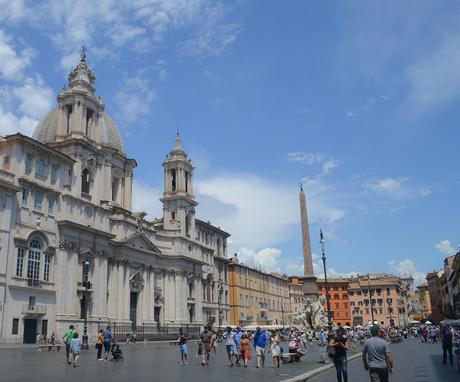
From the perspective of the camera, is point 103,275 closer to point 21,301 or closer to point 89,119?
point 21,301

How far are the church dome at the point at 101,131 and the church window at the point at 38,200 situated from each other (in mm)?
11714

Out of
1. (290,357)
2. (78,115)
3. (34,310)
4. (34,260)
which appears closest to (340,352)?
(290,357)

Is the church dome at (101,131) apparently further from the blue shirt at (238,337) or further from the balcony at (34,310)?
the blue shirt at (238,337)

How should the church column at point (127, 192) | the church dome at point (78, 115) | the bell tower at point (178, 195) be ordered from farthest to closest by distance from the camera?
the bell tower at point (178, 195)
the church column at point (127, 192)
the church dome at point (78, 115)

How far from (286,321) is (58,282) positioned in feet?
225

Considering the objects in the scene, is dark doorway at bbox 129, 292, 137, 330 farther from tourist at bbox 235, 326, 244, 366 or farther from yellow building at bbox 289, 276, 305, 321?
yellow building at bbox 289, 276, 305, 321

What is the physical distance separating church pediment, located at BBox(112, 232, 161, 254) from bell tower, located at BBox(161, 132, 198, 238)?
7.07 meters

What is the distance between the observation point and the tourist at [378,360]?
9023 millimetres

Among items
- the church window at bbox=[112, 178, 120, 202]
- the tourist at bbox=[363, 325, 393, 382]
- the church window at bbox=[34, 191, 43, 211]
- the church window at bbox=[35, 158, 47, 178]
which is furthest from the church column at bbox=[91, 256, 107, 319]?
the tourist at bbox=[363, 325, 393, 382]

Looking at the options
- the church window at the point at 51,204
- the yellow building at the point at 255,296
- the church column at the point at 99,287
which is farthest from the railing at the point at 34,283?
the yellow building at the point at 255,296

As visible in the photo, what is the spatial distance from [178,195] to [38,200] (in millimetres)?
27715

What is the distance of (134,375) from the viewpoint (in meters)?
16.2

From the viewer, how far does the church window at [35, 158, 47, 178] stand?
4213 centimetres

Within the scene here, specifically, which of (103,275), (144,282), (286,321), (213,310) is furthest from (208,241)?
(286,321)
